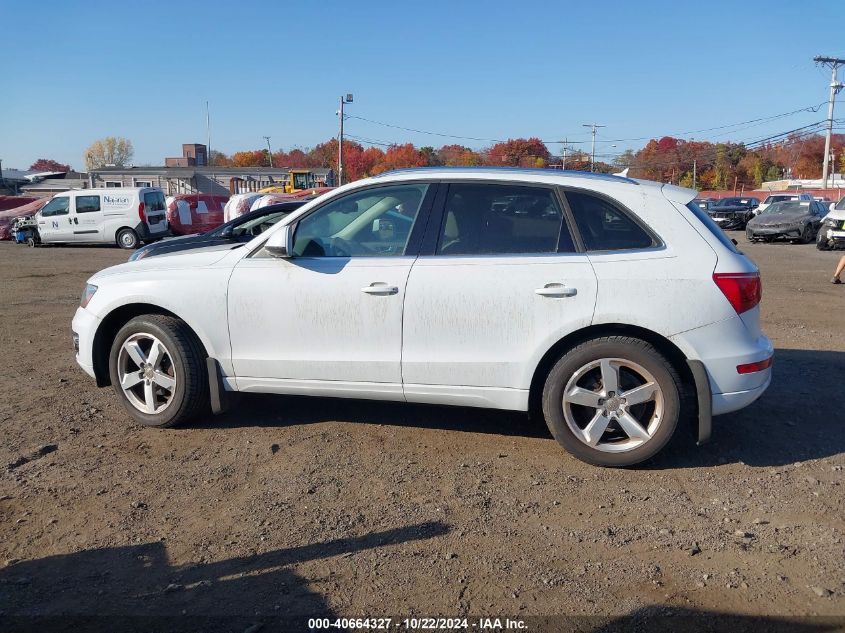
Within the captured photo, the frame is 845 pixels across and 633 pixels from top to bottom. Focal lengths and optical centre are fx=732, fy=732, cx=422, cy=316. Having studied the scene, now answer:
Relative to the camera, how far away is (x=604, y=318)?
4.21 meters

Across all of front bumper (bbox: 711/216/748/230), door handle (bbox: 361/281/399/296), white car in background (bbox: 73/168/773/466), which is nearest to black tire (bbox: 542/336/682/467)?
white car in background (bbox: 73/168/773/466)

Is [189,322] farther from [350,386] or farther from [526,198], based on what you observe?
[526,198]

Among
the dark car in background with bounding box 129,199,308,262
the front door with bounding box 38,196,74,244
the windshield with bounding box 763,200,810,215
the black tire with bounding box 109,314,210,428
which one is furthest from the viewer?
the windshield with bounding box 763,200,810,215

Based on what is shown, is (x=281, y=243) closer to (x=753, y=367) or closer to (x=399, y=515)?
(x=399, y=515)

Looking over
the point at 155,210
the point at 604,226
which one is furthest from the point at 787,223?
the point at 604,226

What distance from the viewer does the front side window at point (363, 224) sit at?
4664mm

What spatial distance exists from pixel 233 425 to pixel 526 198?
8.38 feet

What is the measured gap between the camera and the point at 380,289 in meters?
4.46

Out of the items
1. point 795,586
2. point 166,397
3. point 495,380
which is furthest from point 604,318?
point 166,397

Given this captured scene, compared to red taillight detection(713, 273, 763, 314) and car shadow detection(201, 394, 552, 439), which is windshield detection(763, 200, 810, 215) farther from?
red taillight detection(713, 273, 763, 314)

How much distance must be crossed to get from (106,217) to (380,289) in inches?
830

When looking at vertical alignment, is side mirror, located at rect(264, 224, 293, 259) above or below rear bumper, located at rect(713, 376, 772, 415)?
above

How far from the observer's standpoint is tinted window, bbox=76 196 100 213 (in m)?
23.1

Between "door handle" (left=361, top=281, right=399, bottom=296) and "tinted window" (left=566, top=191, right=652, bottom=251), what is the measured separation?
119cm
